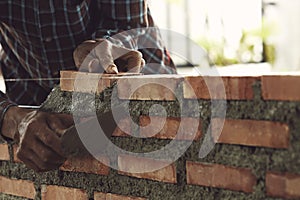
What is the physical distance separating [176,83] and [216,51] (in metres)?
4.32

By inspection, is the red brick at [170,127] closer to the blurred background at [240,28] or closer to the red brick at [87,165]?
the red brick at [87,165]

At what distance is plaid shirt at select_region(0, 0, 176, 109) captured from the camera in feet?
5.77

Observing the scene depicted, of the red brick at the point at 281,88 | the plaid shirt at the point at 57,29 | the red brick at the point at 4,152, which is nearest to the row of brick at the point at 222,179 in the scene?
the red brick at the point at 281,88

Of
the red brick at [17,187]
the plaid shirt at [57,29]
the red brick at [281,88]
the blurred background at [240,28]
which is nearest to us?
the red brick at [281,88]

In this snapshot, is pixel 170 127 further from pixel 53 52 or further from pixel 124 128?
pixel 53 52

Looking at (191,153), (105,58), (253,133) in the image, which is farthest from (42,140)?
(253,133)

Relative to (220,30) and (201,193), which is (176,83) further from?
(220,30)

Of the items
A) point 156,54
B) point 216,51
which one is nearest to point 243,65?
point 216,51

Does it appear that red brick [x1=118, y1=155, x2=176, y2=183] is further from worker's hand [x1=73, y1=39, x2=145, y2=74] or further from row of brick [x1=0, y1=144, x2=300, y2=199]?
worker's hand [x1=73, y1=39, x2=145, y2=74]

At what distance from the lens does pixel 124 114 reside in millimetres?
1240

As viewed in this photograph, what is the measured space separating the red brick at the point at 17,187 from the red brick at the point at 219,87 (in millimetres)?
577

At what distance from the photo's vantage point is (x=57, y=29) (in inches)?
70.6

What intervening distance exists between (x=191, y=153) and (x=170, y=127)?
70mm

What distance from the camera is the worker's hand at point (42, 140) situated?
1.32m
